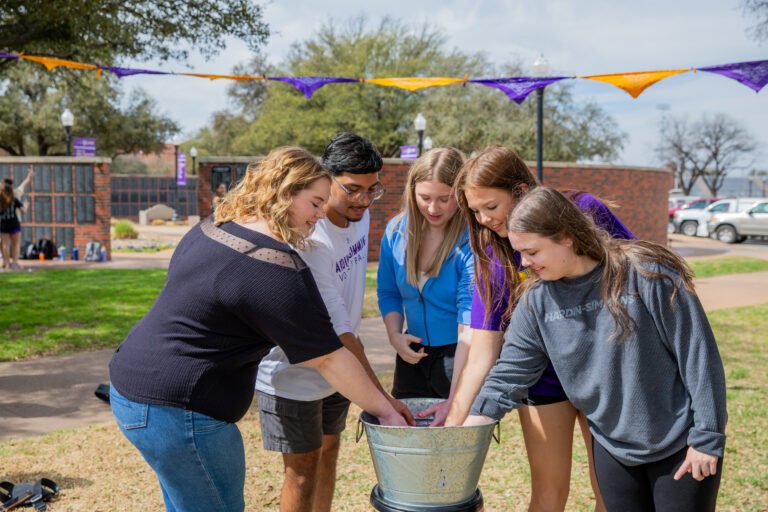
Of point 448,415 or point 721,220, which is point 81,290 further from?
point 721,220

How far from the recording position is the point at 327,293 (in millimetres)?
2674

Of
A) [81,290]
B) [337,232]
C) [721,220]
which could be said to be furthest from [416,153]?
[337,232]

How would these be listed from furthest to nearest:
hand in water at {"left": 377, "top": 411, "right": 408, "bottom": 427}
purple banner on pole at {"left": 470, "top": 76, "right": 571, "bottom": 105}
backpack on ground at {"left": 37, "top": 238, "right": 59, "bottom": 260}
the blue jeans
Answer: backpack on ground at {"left": 37, "top": 238, "right": 59, "bottom": 260} < purple banner on pole at {"left": 470, "top": 76, "right": 571, "bottom": 105} < hand in water at {"left": 377, "top": 411, "right": 408, "bottom": 427} < the blue jeans

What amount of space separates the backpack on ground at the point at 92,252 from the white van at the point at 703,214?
73.4ft

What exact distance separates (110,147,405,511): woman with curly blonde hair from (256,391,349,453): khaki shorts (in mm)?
556

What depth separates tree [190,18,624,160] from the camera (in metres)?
34.6

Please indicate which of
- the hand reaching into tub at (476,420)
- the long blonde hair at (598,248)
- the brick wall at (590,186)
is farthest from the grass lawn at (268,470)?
the brick wall at (590,186)

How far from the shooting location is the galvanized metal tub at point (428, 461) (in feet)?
6.97

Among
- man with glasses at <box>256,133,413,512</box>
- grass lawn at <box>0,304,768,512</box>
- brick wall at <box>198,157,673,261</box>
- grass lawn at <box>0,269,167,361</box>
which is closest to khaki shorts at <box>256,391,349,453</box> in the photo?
man with glasses at <box>256,133,413,512</box>

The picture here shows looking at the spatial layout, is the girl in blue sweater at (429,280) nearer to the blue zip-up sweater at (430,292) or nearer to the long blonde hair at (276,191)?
the blue zip-up sweater at (430,292)

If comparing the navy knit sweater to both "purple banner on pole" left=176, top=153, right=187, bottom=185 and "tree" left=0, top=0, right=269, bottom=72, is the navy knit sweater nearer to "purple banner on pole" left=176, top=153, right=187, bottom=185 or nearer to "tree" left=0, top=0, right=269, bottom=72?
"tree" left=0, top=0, right=269, bottom=72

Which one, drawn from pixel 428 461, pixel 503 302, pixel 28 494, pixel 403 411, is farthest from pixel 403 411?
pixel 28 494

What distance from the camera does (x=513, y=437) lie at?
5.22 m

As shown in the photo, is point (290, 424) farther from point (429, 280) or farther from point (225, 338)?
point (225, 338)
